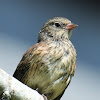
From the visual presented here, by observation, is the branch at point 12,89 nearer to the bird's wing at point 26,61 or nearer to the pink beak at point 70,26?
the bird's wing at point 26,61

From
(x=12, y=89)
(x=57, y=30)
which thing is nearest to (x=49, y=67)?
(x=57, y=30)

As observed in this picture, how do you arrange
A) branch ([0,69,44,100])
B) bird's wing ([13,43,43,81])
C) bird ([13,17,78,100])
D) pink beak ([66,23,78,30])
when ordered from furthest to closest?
pink beak ([66,23,78,30]) → bird's wing ([13,43,43,81]) → bird ([13,17,78,100]) → branch ([0,69,44,100])

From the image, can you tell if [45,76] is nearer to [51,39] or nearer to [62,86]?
[62,86]

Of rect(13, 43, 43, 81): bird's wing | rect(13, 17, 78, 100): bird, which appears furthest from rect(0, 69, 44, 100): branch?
rect(13, 43, 43, 81): bird's wing

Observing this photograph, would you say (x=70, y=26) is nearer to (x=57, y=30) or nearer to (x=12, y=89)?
(x=57, y=30)

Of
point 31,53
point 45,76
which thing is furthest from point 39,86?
point 31,53

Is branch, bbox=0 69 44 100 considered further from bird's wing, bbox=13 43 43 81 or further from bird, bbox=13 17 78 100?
bird's wing, bbox=13 43 43 81
